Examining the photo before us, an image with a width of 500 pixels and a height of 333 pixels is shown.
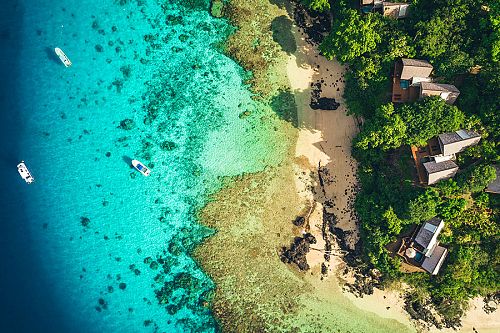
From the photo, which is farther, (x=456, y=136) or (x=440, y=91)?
(x=440, y=91)

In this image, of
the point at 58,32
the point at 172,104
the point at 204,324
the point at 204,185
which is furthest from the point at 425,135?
the point at 58,32

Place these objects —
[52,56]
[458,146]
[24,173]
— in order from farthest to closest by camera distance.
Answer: [52,56] < [24,173] < [458,146]

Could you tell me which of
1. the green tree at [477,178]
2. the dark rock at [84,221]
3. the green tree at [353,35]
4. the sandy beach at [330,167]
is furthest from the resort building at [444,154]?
the dark rock at [84,221]

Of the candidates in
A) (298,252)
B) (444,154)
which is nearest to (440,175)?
(444,154)

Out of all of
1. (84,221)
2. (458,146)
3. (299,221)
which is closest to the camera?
(458,146)

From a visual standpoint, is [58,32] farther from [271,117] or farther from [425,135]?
[425,135]

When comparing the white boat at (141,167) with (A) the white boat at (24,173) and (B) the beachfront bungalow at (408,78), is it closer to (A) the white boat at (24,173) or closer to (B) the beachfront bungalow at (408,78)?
(A) the white boat at (24,173)

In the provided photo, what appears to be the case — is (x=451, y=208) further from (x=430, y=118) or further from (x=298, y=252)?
(x=298, y=252)
